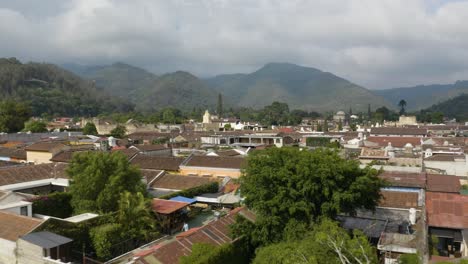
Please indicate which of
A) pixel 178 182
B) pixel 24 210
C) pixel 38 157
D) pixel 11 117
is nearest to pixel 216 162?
pixel 178 182

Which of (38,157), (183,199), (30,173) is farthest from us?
(38,157)

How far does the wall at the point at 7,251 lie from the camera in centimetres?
1374

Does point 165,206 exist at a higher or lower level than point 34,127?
lower

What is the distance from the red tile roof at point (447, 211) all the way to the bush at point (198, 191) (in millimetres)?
11605

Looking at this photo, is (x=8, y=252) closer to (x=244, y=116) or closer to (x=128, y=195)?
(x=128, y=195)

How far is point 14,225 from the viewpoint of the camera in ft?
47.1

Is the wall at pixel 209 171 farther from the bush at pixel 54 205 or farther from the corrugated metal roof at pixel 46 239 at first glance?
the corrugated metal roof at pixel 46 239

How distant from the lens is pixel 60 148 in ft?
101

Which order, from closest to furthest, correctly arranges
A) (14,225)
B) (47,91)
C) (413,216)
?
(14,225) < (413,216) < (47,91)

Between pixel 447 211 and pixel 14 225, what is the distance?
1786 cm

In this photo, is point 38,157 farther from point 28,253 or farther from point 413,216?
point 413,216

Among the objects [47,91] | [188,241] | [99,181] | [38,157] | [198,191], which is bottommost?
[188,241]

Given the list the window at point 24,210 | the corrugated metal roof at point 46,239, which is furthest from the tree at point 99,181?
the corrugated metal roof at point 46,239

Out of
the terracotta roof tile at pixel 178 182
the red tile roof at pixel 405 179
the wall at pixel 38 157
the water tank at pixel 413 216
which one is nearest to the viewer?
the water tank at pixel 413 216
